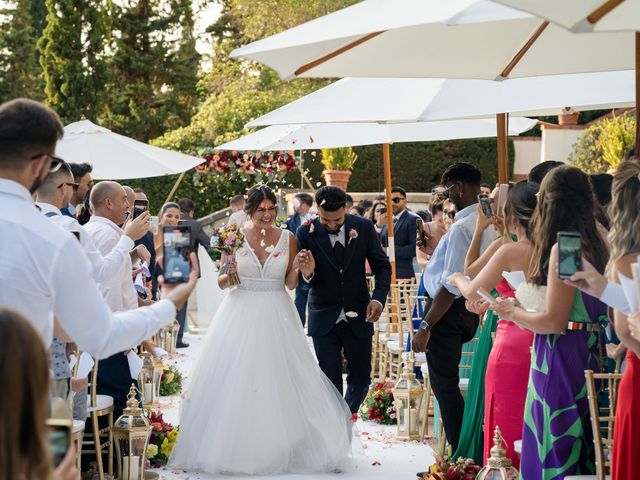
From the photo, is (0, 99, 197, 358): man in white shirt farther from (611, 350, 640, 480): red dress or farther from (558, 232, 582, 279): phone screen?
(611, 350, 640, 480): red dress

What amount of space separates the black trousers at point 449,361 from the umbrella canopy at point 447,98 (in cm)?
151

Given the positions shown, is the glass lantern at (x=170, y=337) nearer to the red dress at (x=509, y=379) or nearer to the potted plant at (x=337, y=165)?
the potted plant at (x=337, y=165)

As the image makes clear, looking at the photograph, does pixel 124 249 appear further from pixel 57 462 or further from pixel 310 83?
pixel 310 83

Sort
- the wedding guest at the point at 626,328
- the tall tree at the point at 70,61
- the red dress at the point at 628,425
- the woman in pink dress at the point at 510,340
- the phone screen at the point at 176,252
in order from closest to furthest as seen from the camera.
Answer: the phone screen at the point at 176,252 < the wedding guest at the point at 626,328 < the red dress at the point at 628,425 < the woman in pink dress at the point at 510,340 < the tall tree at the point at 70,61

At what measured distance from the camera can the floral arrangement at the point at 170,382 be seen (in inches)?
408

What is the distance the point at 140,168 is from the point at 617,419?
8773mm

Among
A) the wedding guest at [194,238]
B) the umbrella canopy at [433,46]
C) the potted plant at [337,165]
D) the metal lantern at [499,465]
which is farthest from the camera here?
the potted plant at [337,165]

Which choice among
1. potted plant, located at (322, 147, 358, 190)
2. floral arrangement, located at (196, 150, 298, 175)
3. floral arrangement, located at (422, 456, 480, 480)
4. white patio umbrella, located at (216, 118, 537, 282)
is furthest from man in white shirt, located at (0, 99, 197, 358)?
potted plant, located at (322, 147, 358, 190)

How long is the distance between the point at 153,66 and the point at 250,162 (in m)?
23.4

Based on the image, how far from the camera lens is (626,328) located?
358cm

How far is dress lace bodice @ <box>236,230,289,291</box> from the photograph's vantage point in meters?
7.44

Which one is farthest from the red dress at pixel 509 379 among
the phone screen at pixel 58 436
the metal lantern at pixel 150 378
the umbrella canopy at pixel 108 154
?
the umbrella canopy at pixel 108 154

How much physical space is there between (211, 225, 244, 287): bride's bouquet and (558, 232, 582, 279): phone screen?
4.18 metres

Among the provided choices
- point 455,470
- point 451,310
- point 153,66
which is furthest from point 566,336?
point 153,66
